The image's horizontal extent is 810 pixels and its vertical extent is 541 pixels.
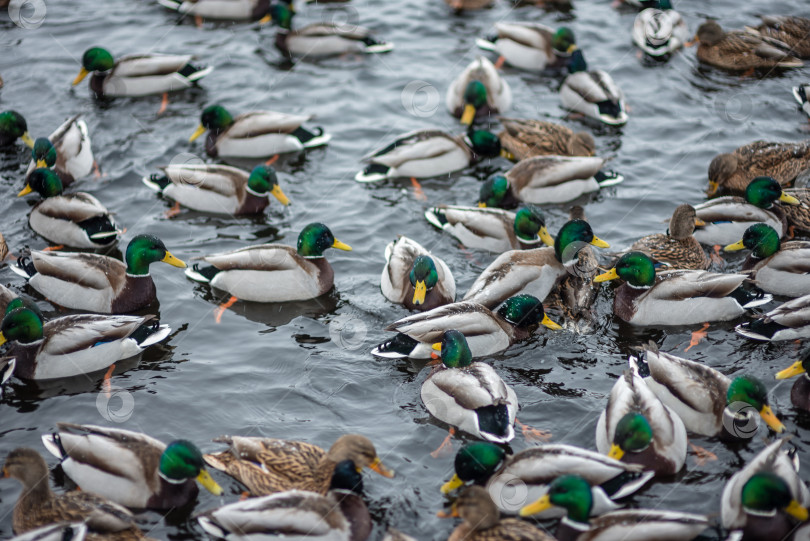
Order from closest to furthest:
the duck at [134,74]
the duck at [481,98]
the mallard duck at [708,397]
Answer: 1. the mallard duck at [708,397]
2. the duck at [481,98]
3. the duck at [134,74]

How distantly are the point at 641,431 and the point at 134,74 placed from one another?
10.00m

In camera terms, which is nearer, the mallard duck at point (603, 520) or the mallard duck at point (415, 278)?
the mallard duck at point (603, 520)

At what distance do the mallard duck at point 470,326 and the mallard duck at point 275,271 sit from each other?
143cm

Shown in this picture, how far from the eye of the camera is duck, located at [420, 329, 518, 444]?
7395 mm

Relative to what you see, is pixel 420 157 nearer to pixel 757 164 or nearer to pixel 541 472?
pixel 757 164

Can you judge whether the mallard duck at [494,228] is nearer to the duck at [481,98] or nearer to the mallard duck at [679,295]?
the mallard duck at [679,295]

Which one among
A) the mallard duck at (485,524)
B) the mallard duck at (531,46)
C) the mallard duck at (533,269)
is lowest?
the mallard duck at (485,524)

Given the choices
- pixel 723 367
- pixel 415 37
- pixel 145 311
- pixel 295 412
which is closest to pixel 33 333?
pixel 145 311

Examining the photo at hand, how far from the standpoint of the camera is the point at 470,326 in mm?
8477

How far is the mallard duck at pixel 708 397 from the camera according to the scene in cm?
713

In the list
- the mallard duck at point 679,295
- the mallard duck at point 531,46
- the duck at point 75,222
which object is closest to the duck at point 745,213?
the mallard duck at point 679,295

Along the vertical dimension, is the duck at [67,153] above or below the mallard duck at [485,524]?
above

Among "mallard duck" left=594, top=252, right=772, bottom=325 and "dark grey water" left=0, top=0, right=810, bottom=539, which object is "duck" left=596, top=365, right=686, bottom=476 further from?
"mallard duck" left=594, top=252, right=772, bottom=325

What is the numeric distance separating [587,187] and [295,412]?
5.44m
